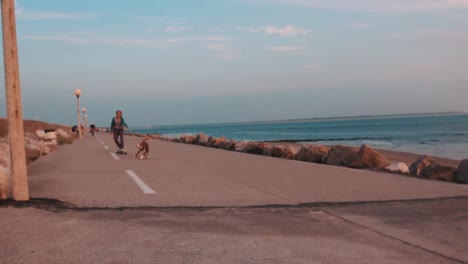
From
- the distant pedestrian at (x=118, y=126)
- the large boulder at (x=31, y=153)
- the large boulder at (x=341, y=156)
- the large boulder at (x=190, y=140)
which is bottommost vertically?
the large boulder at (x=190, y=140)

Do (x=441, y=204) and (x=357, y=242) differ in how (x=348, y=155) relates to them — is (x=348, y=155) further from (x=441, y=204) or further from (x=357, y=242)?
(x=357, y=242)

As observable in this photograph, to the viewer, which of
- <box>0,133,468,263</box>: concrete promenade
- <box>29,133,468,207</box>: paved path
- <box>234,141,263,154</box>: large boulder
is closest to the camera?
<box>0,133,468,263</box>: concrete promenade

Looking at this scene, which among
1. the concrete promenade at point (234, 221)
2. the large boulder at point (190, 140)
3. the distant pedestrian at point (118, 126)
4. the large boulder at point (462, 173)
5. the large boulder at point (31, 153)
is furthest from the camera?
the large boulder at point (190, 140)

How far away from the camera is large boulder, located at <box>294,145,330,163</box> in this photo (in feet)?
63.8

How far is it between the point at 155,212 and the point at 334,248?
299cm

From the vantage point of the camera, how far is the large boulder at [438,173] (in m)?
13.5

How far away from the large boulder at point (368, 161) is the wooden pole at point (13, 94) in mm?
10642

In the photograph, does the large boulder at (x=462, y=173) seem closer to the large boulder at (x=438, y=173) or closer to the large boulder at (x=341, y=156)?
the large boulder at (x=438, y=173)

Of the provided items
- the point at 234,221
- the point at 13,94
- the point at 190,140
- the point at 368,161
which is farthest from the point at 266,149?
the point at 190,140

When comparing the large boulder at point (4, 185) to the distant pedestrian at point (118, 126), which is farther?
the distant pedestrian at point (118, 126)

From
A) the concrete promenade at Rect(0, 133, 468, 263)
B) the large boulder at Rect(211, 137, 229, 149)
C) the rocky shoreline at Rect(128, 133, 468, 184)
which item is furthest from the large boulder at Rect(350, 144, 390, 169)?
the large boulder at Rect(211, 137, 229, 149)

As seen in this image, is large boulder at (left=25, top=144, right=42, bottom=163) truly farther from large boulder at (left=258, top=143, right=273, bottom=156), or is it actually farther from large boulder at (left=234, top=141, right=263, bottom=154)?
large boulder at (left=234, top=141, right=263, bottom=154)

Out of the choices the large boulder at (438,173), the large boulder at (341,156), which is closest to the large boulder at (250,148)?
the large boulder at (341,156)

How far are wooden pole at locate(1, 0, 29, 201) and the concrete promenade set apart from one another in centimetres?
63
